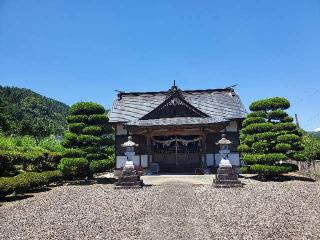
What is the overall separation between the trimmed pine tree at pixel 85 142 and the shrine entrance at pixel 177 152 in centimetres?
538

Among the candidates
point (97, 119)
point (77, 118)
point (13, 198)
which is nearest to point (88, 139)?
point (97, 119)

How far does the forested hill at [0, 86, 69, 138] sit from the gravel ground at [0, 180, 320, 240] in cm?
5309

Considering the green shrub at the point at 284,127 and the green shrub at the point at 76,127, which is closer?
the green shrub at the point at 284,127

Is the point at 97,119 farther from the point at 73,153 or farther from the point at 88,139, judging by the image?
the point at 73,153

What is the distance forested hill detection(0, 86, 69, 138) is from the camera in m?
66.2

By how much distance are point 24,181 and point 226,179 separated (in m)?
11.0

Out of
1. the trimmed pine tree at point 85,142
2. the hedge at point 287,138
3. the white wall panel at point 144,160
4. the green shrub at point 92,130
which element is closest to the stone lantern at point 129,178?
the trimmed pine tree at point 85,142

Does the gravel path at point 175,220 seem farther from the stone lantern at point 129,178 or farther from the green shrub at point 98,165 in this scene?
the green shrub at point 98,165

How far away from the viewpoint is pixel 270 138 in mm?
20406

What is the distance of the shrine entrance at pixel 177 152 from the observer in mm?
25609

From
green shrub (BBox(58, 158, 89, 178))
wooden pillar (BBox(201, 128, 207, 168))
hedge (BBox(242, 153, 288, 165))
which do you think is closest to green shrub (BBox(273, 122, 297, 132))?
hedge (BBox(242, 153, 288, 165))

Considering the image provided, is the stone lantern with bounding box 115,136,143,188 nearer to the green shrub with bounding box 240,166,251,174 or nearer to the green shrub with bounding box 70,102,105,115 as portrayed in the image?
the green shrub with bounding box 70,102,105,115

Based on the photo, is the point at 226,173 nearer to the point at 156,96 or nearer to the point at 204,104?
the point at 204,104

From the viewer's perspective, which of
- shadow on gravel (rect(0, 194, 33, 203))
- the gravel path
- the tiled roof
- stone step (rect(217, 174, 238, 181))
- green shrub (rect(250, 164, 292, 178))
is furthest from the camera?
the tiled roof
